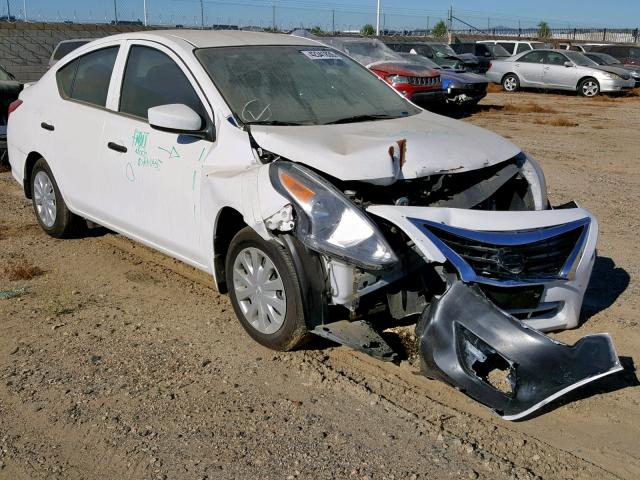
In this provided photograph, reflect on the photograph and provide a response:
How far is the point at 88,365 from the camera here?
4.30m

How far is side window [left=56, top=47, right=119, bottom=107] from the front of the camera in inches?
224

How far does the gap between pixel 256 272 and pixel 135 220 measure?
1.41m

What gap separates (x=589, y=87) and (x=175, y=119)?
21.7m

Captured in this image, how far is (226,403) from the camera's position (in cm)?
387

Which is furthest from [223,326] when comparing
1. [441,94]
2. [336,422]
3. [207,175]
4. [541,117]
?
[541,117]

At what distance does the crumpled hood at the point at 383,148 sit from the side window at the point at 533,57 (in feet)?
70.2

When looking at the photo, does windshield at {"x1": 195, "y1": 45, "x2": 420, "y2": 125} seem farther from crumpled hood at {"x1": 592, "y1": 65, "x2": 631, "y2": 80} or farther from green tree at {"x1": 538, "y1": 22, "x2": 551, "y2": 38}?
green tree at {"x1": 538, "y1": 22, "x2": 551, "y2": 38}

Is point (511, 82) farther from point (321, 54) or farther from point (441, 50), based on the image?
point (321, 54)

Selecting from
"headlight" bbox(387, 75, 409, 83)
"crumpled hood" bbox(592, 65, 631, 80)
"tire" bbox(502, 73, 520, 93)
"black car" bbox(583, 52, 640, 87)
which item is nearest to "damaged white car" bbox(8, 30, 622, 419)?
"headlight" bbox(387, 75, 409, 83)

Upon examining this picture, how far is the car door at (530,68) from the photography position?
2464cm

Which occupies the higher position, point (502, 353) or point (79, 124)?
point (79, 124)

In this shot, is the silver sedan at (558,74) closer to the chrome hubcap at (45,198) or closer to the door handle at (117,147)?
the chrome hubcap at (45,198)

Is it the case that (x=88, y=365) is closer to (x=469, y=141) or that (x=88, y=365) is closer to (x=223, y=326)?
(x=223, y=326)

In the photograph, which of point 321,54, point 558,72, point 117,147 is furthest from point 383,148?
point 558,72
